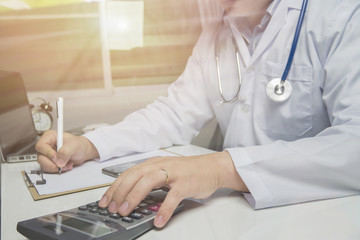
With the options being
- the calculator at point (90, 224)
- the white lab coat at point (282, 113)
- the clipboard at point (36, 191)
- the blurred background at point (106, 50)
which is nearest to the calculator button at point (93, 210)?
the calculator at point (90, 224)

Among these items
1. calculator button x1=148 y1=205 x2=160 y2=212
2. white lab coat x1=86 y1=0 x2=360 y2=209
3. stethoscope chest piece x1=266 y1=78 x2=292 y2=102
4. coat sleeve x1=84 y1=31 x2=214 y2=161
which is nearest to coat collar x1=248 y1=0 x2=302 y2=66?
white lab coat x1=86 y1=0 x2=360 y2=209

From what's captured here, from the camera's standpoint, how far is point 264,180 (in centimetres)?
57

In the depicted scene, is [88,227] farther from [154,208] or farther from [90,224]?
[154,208]

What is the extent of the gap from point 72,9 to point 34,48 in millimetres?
198

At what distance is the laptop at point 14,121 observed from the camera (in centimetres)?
81

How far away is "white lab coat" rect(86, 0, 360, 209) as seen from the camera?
564 mm

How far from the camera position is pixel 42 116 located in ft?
3.24

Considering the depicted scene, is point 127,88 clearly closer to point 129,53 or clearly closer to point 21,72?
point 129,53

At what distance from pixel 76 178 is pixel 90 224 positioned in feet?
0.93

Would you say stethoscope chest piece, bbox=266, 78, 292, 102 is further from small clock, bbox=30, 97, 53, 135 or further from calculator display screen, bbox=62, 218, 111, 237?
small clock, bbox=30, 97, 53, 135

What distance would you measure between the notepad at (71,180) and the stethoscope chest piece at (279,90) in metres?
0.44

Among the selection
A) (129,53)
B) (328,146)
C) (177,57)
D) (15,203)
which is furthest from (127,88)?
(328,146)

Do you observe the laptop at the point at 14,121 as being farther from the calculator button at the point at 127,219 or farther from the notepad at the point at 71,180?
the calculator button at the point at 127,219

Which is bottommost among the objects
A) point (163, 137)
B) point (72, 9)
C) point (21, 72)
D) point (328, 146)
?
point (163, 137)
